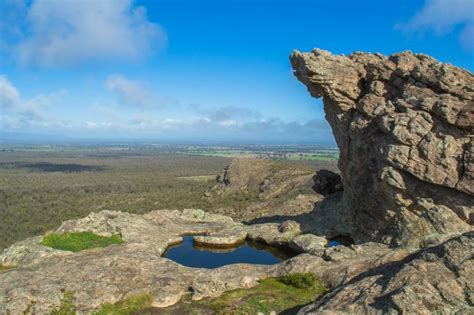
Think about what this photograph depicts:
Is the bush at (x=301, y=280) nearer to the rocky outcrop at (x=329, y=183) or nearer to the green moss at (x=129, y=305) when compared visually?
the green moss at (x=129, y=305)

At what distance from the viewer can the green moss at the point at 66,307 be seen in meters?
19.4

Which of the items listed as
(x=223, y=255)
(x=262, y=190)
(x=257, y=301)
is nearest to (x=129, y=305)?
(x=257, y=301)

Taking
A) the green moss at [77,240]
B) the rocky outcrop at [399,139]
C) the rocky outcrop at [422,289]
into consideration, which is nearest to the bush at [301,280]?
the rocky outcrop at [422,289]

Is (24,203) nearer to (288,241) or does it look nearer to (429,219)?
(288,241)

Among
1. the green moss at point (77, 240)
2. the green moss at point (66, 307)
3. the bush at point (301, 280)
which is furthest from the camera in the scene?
the green moss at point (77, 240)

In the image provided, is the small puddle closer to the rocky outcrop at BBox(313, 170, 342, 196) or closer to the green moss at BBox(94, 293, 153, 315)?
the green moss at BBox(94, 293, 153, 315)

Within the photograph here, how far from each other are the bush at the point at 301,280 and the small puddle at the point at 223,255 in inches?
341

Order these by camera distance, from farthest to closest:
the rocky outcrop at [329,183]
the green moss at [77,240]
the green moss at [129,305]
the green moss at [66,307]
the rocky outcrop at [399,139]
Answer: the rocky outcrop at [329,183] → the green moss at [77,240] → the rocky outcrop at [399,139] → the green moss at [129,305] → the green moss at [66,307]

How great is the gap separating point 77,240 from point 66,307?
13118 millimetres

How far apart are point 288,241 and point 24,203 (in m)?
69.9

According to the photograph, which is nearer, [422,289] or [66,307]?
[422,289]

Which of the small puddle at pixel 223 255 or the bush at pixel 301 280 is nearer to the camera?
the bush at pixel 301 280

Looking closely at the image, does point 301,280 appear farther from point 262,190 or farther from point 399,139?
point 262,190

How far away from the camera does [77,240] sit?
32375 millimetres
